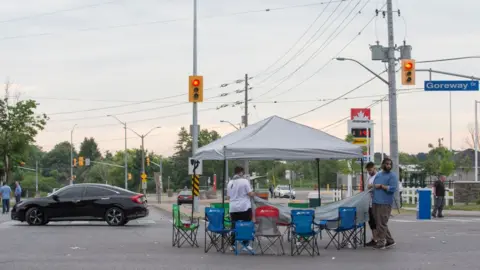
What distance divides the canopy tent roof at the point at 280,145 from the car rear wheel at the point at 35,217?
958 centimetres

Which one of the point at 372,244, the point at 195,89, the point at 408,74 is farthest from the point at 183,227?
the point at 408,74

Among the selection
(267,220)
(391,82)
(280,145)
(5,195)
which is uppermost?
(391,82)

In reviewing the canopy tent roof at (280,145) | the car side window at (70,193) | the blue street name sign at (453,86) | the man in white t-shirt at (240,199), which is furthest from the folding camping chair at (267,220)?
the blue street name sign at (453,86)

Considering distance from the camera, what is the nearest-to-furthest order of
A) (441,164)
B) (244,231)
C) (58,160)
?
(244,231)
(441,164)
(58,160)

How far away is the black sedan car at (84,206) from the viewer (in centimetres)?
2583

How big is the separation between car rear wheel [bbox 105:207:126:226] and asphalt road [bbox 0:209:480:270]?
149 inches

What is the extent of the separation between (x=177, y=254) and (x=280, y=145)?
133 inches

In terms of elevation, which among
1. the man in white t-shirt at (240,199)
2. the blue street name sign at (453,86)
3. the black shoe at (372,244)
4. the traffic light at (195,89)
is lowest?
the black shoe at (372,244)

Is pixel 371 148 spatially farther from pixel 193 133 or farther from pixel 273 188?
pixel 273 188

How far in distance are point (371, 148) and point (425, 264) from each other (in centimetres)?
3253

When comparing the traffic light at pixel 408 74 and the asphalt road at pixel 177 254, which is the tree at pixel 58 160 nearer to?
the traffic light at pixel 408 74

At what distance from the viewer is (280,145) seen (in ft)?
57.5

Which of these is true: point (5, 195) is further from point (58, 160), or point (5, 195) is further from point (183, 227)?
point (58, 160)

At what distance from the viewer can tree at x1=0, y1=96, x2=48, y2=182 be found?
5759 centimetres
